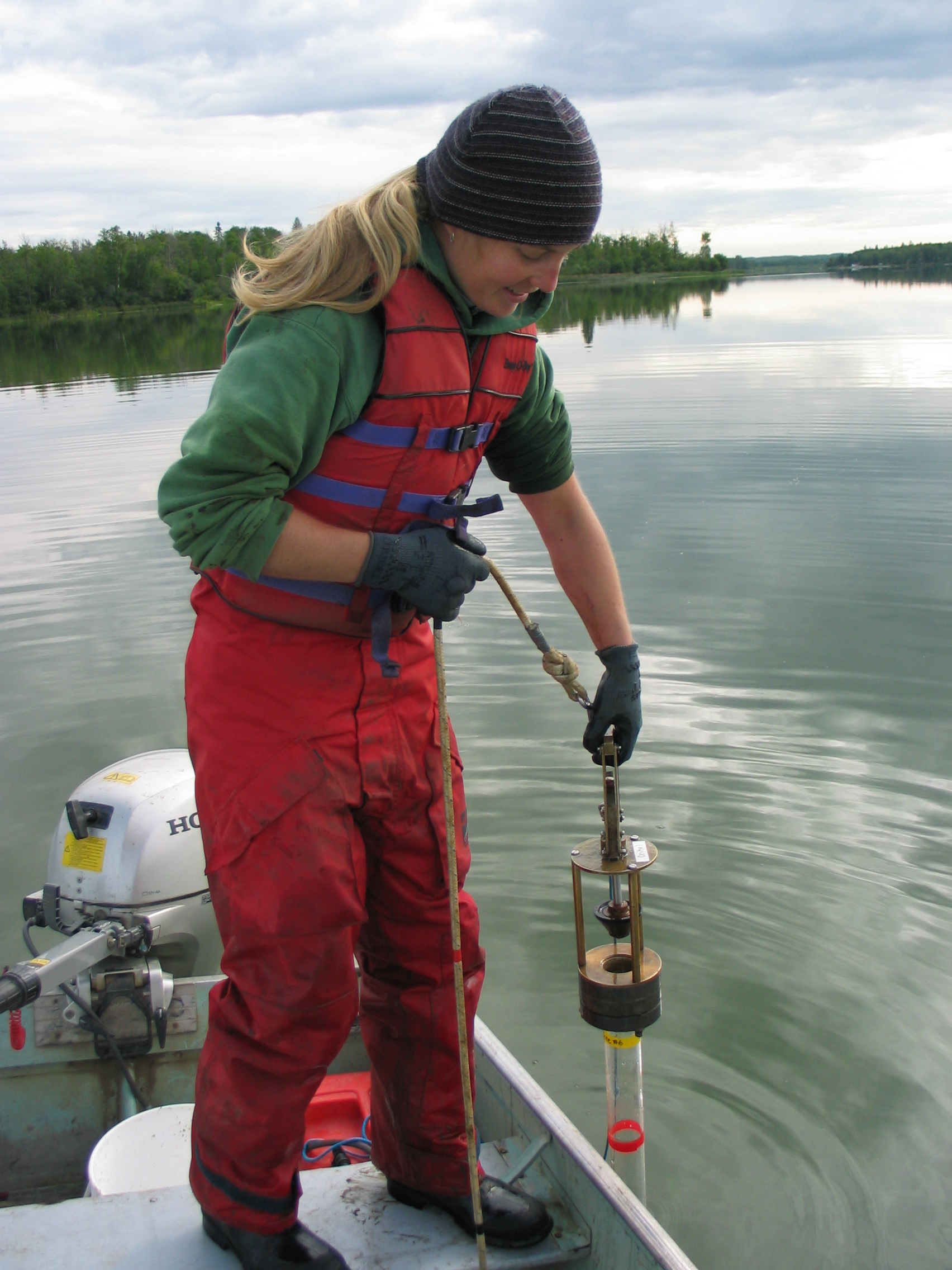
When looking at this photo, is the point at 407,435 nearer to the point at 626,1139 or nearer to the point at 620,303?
the point at 626,1139

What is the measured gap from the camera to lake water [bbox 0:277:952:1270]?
294cm

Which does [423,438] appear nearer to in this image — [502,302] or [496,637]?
[502,302]

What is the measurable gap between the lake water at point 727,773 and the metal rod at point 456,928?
3.35ft

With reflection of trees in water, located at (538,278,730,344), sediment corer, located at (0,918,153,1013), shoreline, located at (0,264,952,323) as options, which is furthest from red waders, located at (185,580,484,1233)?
shoreline, located at (0,264,952,323)

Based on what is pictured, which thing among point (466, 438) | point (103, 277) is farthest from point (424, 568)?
point (103, 277)

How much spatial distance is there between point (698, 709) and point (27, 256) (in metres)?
91.8

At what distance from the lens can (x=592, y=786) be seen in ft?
16.1

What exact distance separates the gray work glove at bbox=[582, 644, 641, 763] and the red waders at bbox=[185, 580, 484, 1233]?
0.53 metres

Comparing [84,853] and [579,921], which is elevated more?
[579,921]

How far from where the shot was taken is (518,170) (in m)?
1.70

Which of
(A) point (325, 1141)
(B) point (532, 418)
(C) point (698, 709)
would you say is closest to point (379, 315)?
(B) point (532, 418)

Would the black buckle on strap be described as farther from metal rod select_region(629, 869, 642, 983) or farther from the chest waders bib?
metal rod select_region(629, 869, 642, 983)

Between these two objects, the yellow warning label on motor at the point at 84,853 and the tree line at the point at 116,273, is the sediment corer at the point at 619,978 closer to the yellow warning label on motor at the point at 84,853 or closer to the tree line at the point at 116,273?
the yellow warning label on motor at the point at 84,853

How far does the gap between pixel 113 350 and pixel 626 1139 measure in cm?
3893
